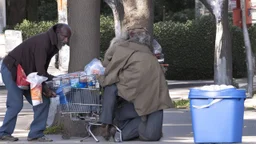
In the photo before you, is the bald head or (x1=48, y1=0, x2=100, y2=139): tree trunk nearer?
the bald head

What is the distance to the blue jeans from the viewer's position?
9555 millimetres

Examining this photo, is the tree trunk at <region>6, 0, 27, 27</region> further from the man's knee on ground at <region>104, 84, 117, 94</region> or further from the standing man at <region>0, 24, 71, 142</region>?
the man's knee on ground at <region>104, 84, 117, 94</region>

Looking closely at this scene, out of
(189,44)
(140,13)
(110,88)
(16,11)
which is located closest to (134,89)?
(110,88)

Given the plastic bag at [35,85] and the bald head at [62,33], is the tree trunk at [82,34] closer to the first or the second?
the bald head at [62,33]

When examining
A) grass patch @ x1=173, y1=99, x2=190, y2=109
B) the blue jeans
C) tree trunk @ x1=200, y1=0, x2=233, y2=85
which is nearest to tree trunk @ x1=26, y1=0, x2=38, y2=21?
tree trunk @ x1=200, y1=0, x2=233, y2=85

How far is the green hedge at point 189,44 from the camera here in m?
24.7

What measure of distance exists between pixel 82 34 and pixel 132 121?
1.54 metres

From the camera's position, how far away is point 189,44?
24.9 meters

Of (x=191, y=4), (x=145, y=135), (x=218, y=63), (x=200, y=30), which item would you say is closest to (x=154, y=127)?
(x=145, y=135)

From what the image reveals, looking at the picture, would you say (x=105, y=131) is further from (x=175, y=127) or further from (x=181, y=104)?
(x=181, y=104)

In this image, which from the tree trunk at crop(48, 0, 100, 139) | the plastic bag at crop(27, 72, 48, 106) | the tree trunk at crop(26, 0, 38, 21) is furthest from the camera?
the tree trunk at crop(26, 0, 38, 21)

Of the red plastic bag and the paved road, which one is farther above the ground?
the red plastic bag

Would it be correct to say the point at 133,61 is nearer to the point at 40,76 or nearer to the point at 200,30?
the point at 40,76

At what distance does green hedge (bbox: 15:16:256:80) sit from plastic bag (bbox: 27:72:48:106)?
14.9m
